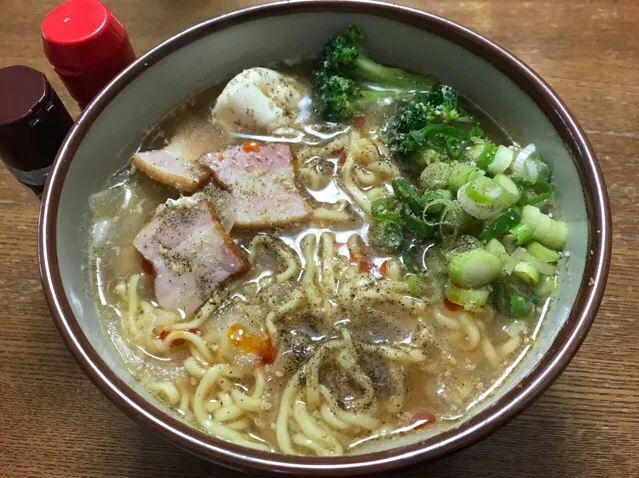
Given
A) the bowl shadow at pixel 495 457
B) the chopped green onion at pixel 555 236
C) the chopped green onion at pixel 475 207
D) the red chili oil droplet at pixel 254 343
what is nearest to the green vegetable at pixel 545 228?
the chopped green onion at pixel 555 236

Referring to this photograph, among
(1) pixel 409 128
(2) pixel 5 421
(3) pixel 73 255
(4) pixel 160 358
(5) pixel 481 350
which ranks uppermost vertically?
(1) pixel 409 128

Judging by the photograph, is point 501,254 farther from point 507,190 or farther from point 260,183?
point 260,183

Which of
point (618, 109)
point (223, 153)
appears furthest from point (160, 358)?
point (618, 109)

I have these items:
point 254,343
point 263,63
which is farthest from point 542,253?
point 263,63

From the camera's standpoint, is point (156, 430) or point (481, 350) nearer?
point (156, 430)

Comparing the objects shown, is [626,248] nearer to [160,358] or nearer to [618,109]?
[618,109]

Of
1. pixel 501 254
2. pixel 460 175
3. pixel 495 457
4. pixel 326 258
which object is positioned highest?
pixel 460 175

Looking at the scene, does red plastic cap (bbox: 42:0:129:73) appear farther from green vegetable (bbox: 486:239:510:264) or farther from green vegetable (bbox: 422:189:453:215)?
green vegetable (bbox: 486:239:510:264)
